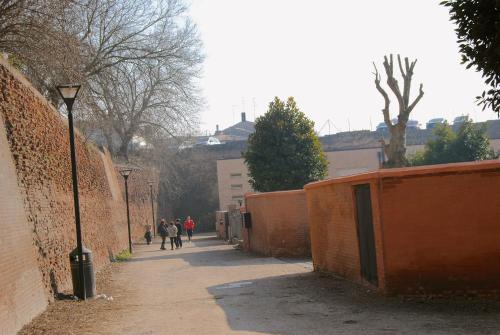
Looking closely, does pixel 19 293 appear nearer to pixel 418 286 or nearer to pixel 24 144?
pixel 24 144

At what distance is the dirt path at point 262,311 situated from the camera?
395 inches

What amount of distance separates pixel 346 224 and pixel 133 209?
35968 millimetres

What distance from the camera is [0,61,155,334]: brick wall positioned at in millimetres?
10922

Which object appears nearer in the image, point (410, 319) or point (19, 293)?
point (410, 319)

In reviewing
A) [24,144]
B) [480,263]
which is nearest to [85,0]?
[24,144]

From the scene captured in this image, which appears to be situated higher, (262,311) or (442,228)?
(442,228)

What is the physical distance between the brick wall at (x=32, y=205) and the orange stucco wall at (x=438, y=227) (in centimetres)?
591

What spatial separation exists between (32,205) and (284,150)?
20.8 meters

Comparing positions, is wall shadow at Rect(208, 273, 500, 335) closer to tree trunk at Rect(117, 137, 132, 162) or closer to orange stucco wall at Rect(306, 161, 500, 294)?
orange stucco wall at Rect(306, 161, 500, 294)

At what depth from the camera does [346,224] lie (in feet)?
47.9

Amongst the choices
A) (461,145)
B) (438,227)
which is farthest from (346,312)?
(461,145)

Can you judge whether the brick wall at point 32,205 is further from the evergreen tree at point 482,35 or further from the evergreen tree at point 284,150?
the evergreen tree at point 284,150

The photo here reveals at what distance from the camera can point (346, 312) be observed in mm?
11352

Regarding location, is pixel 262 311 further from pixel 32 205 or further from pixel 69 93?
pixel 69 93
